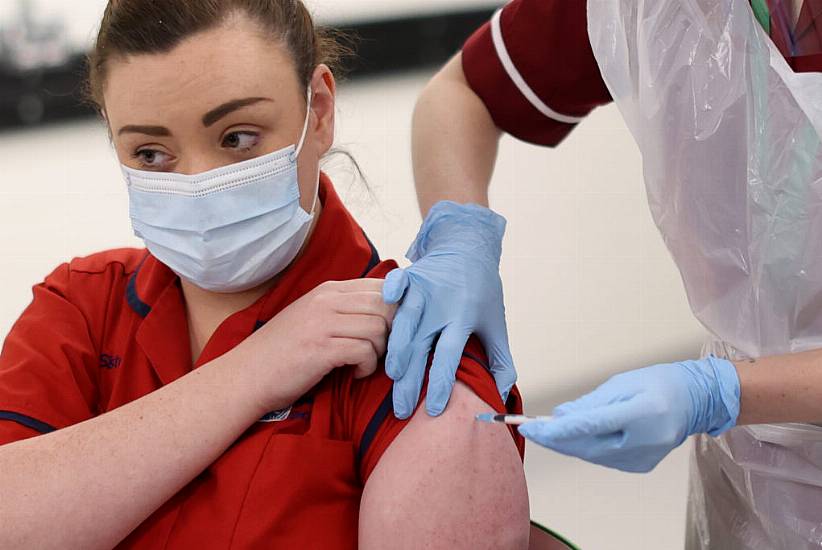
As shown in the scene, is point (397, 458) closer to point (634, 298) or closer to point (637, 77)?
point (637, 77)

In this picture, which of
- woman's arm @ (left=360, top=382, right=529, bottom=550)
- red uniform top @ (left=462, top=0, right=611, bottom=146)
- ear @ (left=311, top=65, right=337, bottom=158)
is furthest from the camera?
red uniform top @ (left=462, top=0, right=611, bottom=146)

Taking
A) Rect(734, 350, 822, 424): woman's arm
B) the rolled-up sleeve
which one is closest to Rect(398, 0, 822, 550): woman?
Rect(734, 350, 822, 424): woman's arm

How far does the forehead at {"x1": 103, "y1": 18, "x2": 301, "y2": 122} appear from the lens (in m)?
1.42

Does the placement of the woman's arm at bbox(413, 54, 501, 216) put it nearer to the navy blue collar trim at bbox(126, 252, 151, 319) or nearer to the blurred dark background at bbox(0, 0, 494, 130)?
the navy blue collar trim at bbox(126, 252, 151, 319)

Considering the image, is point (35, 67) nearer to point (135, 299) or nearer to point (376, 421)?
point (135, 299)

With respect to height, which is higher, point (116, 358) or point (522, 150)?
point (522, 150)

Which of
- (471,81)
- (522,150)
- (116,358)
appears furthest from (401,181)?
(116,358)

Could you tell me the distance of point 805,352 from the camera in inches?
50.0

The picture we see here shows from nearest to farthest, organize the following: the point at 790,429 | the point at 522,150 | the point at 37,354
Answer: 1. the point at 790,429
2. the point at 37,354
3. the point at 522,150

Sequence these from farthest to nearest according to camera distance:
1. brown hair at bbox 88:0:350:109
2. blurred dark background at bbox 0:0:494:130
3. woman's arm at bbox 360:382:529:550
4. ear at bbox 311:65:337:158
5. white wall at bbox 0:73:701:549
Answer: blurred dark background at bbox 0:0:494:130, white wall at bbox 0:73:701:549, ear at bbox 311:65:337:158, brown hair at bbox 88:0:350:109, woman's arm at bbox 360:382:529:550

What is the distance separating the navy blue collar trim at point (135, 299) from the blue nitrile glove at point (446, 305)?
1.28 feet

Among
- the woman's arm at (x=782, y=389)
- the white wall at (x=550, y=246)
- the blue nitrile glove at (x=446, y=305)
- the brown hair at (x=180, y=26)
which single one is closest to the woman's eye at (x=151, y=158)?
the brown hair at (x=180, y=26)

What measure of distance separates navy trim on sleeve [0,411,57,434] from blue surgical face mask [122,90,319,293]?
0.91 ft

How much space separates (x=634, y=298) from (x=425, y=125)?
196 cm
